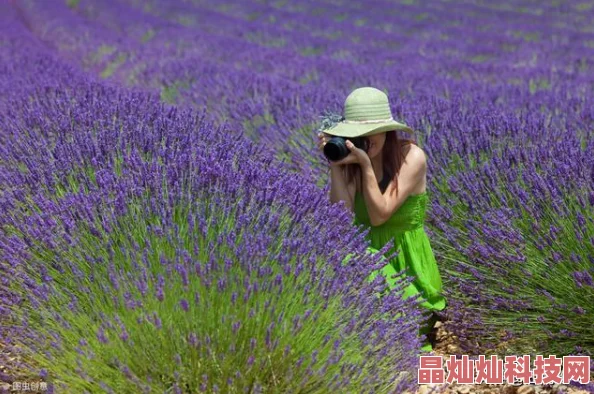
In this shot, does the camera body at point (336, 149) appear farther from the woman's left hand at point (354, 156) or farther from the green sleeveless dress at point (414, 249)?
the green sleeveless dress at point (414, 249)

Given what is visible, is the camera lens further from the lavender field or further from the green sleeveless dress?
the green sleeveless dress

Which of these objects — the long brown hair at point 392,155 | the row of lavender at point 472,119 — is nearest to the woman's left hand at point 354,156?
the long brown hair at point 392,155

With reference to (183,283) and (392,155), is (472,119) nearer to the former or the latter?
(392,155)

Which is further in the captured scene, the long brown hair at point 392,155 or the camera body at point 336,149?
the long brown hair at point 392,155

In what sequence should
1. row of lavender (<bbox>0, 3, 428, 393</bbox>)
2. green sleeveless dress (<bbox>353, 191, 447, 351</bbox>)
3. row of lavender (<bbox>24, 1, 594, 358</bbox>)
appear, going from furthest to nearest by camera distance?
green sleeveless dress (<bbox>353, 191, 447, 351</bbox>) → row of lavender (<bbox>24, 1, 594, 358</bbox>) → row of lavender (<bbox>0, 3, 428, 393</bbox>)

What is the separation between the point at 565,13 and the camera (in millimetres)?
14359

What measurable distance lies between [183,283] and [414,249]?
1113 millimetres

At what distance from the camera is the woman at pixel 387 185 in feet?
8.23

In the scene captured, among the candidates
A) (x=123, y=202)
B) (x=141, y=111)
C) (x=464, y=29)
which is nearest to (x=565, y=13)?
(x=464, y=29)

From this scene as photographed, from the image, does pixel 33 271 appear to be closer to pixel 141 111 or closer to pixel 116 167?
pixel 116 167

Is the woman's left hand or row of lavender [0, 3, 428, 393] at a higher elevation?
the woman's left hand

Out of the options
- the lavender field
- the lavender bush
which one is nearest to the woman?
the lavender field

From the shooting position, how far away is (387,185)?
2686 millimetres

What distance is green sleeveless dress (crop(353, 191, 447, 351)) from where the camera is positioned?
2584 millimetres
